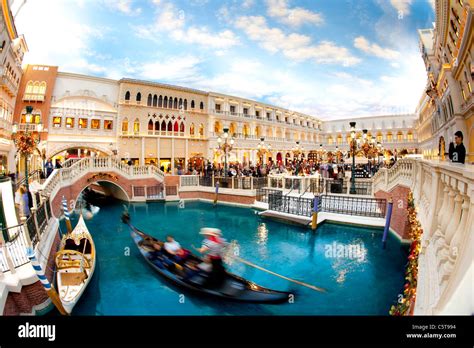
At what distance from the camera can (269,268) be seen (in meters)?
5.12

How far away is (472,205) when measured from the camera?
1483 millimetres

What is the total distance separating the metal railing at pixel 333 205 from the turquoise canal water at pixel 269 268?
72 cm

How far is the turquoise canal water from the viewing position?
11.9 ft

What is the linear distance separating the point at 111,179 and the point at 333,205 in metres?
9.98

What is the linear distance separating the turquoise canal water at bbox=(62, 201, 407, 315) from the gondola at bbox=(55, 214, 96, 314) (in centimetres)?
22

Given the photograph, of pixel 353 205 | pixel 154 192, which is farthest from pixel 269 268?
pixel 154 192

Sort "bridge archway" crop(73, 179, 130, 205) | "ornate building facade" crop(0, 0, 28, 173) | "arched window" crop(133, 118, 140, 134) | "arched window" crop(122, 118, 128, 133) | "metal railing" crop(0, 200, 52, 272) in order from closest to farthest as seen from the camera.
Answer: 1. "metal railing" crop(0, 200, 52, 272)
2. "ornate building facade" crop(0, 0, 28, 173)
3. "bridge archway" crop(73, 179, 130, 205)
4. "arched window" crop(122, 118, 128, 133)
5. "arched window" crop(133, 118, 140, 134)

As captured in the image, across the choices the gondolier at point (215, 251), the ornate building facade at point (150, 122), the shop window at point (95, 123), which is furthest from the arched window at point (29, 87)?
the gondolier at point (215, 251)

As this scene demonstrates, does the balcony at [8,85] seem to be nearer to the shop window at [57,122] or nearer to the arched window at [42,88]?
the arched window at [42,88]

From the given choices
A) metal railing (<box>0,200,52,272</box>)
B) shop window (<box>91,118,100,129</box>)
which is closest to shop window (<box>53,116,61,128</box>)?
shop window (<box>91,118,100,129</box>)

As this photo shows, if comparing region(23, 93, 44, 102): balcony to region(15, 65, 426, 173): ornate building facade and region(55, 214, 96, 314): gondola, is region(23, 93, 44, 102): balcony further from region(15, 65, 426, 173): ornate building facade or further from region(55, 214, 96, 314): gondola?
region(55, 214, 96, 314): gondola

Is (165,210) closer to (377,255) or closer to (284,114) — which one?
(377,255)
